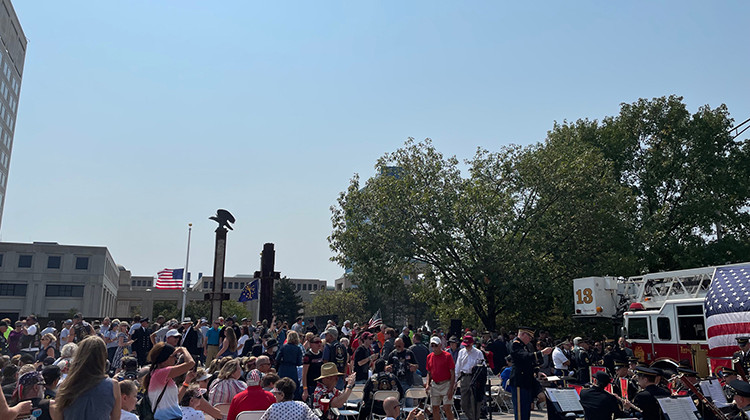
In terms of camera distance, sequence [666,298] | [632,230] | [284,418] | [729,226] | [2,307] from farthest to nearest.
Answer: [2,307], [729,226], [632,230], [666,298], [284,418]

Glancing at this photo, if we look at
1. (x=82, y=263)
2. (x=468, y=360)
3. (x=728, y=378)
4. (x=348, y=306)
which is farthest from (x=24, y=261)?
(x=728, y=378)

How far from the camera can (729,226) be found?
3438 centimetres

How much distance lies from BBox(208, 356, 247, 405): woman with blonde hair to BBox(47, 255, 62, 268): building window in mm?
85310

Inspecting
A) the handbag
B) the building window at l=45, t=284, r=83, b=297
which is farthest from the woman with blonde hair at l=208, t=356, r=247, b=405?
the building window at l=45, t=284, r=83, b=297

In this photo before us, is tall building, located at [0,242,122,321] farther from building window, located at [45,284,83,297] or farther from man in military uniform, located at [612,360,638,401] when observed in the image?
man in military uniform, located at [612,360,638,401]

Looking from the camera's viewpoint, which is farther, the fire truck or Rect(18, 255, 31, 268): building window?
Rect(18, 255, 31, 268): building window

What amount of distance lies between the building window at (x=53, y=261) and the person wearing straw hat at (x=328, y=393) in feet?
280

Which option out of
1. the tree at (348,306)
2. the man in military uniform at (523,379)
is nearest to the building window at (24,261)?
the tree at (348,306)

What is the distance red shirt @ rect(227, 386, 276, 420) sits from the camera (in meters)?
6.61

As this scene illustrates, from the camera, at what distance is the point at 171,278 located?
4291cm

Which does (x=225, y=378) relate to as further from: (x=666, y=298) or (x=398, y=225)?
(x=398, y=225)

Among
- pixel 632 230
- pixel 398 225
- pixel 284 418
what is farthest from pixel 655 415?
pixel 632 230

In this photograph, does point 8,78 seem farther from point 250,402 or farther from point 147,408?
point 250,402

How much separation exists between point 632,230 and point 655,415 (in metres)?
26.0
